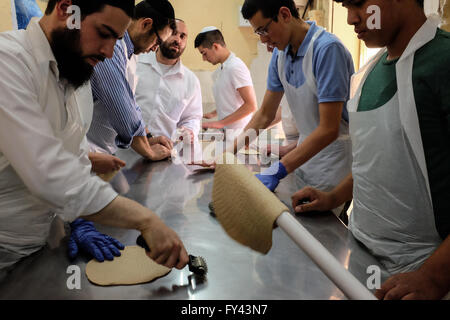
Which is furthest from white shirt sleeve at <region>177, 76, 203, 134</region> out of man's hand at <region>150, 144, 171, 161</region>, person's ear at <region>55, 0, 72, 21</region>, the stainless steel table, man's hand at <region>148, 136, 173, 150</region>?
person's ear at <region>55, 0, 72, 21</region>

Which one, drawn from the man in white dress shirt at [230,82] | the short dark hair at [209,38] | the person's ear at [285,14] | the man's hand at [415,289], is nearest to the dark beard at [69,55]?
the person's ear at [285,14]

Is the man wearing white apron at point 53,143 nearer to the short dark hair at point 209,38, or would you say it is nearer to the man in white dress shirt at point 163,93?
the man in white dress shirt at point 163,93

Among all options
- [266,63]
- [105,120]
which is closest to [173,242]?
[105,120]

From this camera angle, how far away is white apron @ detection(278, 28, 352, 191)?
68.6 inches

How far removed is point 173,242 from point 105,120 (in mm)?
1418

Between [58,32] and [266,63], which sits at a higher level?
[58,32]

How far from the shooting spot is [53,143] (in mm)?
899

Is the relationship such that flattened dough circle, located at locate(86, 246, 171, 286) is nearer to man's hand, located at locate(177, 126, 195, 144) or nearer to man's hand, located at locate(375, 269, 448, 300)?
man's hand, located at locate(375, 269, 448, 300)

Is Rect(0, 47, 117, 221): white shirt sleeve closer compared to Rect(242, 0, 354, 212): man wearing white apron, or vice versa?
Rect(0, 47, 117, 221): white shirt sleeve

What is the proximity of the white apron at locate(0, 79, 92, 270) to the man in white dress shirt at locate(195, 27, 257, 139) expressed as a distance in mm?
2362

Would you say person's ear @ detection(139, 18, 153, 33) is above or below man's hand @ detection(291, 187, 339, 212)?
above

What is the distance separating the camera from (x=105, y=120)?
2.14 metres

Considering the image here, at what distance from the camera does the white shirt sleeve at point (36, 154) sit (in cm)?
86

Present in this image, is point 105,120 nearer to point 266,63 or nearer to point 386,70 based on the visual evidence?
point 386,70
